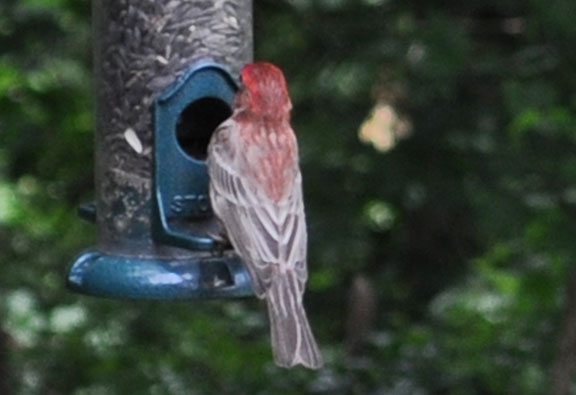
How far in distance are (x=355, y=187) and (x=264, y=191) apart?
56.0 inches

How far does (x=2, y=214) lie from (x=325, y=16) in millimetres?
1689

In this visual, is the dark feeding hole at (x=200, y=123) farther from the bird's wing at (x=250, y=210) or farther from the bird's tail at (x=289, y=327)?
the bird's tail at (x=289, y=327)

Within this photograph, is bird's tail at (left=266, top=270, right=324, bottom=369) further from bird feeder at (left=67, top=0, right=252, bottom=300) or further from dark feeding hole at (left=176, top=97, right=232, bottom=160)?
dark feeding hole at (left=176, top=97, right=232, bottom=160)

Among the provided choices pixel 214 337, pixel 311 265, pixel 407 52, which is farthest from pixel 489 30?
pixel 214 337

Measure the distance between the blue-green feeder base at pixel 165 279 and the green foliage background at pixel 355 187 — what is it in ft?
4.08

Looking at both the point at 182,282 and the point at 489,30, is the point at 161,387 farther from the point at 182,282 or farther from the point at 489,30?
the point at 489,30

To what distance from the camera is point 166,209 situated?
5.09 meters

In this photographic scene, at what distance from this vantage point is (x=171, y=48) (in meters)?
5.21

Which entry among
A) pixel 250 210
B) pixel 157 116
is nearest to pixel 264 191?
pixel 250 210

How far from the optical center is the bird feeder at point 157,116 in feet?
16.8

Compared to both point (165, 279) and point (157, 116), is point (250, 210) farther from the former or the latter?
point (157, 116)

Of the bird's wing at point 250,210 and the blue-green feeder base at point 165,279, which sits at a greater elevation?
the bird's wing at point 250,210

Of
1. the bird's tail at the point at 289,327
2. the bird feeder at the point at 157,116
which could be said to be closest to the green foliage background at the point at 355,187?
the bird feeder at the point at 157,116

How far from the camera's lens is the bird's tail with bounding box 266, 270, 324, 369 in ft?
14.9
